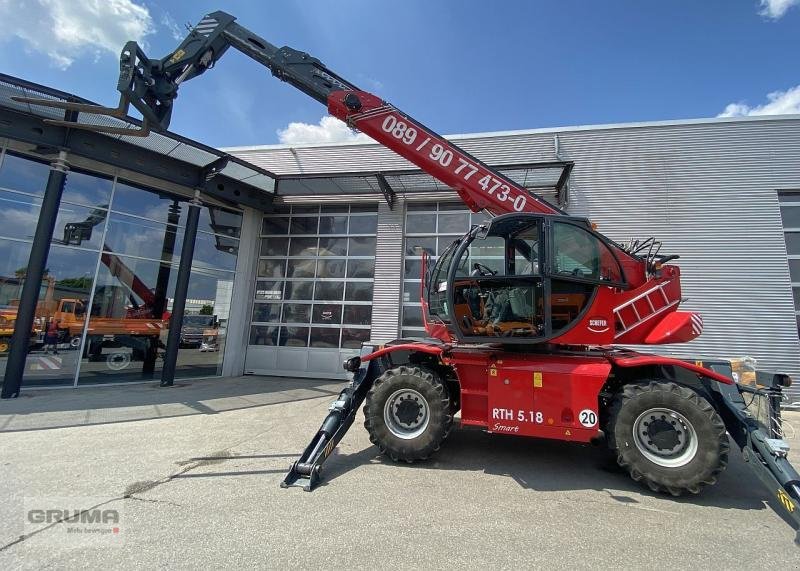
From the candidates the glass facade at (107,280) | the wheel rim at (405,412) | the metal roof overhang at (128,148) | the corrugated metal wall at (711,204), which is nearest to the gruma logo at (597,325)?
the wheel rim at (405,412)

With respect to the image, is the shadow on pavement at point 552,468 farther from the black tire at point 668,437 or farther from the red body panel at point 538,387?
the red body panel at point 538,387

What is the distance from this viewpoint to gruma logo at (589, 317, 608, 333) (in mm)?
4615

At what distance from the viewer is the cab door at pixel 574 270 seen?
459 centimetres

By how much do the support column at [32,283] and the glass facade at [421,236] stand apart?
28.5 ft

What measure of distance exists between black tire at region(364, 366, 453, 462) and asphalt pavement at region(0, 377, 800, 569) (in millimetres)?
259

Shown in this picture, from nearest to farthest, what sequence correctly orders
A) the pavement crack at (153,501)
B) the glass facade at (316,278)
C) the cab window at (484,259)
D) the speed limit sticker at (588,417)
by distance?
the pavement crack at (153,501) < the speed limit sticker at (588,417) < the cab window at (484,259) < the glass facade at (316,278)

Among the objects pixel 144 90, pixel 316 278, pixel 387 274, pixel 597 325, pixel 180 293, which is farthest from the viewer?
pixel 316 278

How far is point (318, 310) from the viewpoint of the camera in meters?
12.2

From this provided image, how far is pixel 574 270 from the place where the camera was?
15.3 feet

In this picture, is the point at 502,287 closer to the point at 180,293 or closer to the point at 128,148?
the point at 180,293

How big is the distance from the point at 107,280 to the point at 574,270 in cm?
1132

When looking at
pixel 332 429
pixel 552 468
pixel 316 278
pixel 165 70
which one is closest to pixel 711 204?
pixel 552 468

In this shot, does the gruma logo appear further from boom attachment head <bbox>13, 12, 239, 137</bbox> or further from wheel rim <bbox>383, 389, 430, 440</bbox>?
boom attachment head <bbox>13, 12, 239, 137</bbox>

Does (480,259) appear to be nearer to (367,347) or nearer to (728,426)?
(367,347)
